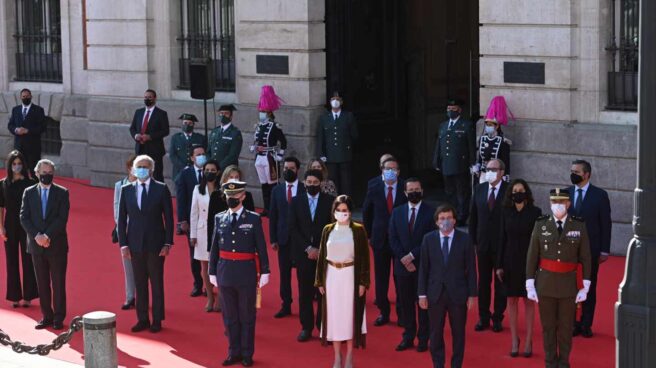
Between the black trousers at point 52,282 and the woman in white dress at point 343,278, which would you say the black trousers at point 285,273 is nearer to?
the woman in white dress at point 343,278

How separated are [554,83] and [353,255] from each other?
22.4 ft

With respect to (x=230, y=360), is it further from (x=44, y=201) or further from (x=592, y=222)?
(x=592, y=222)

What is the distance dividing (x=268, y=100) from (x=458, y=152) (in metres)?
3.34

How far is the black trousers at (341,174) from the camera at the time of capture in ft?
73.2

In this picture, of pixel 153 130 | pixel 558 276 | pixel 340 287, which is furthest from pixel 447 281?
pixel 153 130

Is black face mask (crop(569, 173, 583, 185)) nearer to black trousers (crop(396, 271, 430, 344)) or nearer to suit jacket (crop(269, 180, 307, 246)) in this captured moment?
black trousers (crop(396, 271, 430, 344))

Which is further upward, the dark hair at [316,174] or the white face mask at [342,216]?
the dark hair at [316,174]

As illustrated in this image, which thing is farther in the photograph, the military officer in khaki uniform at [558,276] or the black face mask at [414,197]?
the black face mask at [414,197]

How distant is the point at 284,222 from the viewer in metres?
16.0

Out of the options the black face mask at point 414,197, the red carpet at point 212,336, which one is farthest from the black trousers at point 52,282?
the black face mask at point 414,197

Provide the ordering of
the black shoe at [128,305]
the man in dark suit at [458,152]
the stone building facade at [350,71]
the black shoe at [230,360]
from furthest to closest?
the man in dark suit at [458,152] < the stone building facade at [350,71] < the black shoe at [128,305] < the black shoe at [230,360]

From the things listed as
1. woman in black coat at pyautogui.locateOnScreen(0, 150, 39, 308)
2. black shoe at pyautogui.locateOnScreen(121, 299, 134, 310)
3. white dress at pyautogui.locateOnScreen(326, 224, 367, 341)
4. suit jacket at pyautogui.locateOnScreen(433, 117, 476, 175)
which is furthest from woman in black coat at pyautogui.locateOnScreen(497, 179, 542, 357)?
suit jacket at pyautogui.locateOnScreen(433, 117, 476, 175)

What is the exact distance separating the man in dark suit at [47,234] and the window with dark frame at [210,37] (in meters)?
8.40

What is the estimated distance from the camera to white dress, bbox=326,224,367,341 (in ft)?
46.2
